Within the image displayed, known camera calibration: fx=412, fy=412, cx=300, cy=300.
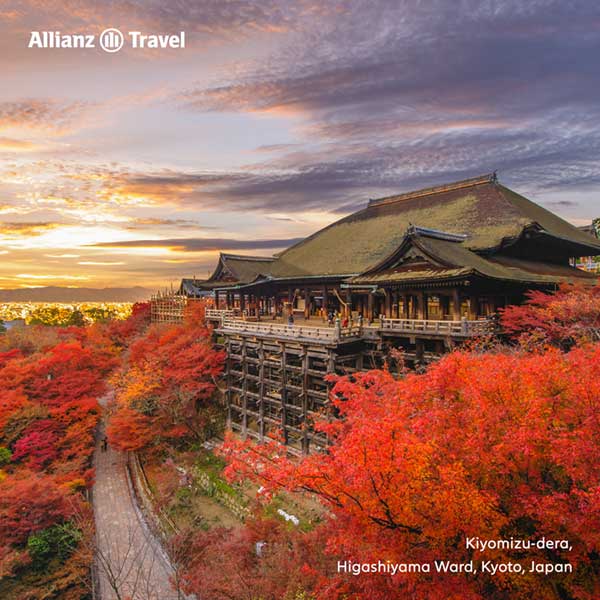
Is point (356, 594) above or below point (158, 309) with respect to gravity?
below

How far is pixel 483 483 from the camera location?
10242 millimetres

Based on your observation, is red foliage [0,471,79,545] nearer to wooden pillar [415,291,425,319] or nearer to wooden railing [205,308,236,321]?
wooden railing [205,308,236,321]

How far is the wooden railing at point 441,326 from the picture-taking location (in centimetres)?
1869

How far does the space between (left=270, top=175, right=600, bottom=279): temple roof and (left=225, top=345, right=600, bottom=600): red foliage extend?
47.9 feet

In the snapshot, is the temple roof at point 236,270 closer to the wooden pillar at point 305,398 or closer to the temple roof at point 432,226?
the temple roof at point 432,226

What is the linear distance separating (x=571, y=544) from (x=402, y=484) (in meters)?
3.96

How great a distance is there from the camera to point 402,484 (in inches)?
394

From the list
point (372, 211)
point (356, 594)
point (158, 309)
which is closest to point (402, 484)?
point (356, 594)

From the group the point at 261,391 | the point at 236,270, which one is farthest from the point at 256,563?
the point at 236,270

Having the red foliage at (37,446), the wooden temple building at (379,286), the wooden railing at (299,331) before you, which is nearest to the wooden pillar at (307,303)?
the wooden temple building at (379,286)

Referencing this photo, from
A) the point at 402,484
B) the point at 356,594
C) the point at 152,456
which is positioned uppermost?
the point at 402,484

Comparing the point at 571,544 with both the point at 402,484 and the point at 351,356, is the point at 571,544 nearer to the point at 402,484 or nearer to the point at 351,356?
the point at 402,484

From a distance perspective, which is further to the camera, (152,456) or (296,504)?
(152,456)

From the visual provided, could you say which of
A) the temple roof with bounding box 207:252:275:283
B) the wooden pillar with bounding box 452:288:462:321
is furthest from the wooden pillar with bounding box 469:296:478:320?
the temple roof with bounding box 207:252:275:283
